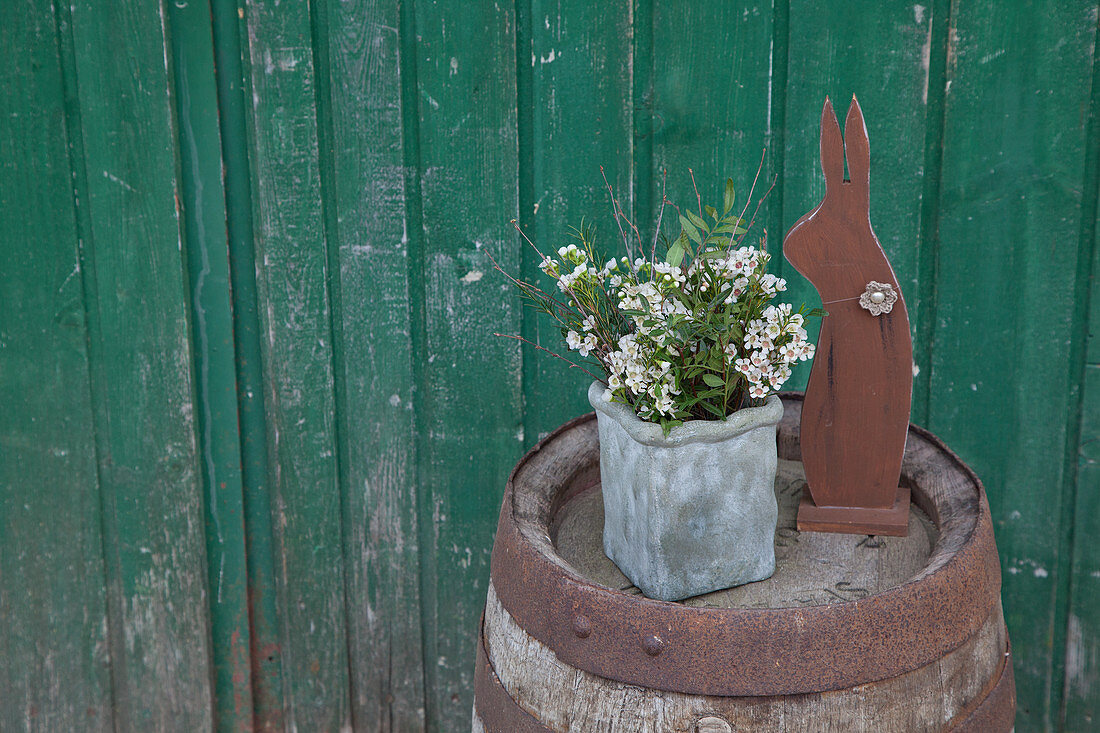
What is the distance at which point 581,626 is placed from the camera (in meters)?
1.08

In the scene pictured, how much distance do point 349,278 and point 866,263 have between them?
3.40ft

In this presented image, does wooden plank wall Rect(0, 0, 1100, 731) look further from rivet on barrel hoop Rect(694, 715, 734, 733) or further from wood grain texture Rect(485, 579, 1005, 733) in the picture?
rivet on barrel hoop Rect(694, 715, 734, 733)

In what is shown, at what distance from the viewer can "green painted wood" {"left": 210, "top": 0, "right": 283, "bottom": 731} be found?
1813mm

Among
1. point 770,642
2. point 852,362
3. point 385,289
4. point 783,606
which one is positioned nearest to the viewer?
point 770,642

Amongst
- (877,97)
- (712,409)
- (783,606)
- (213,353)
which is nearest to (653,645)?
(783,606)

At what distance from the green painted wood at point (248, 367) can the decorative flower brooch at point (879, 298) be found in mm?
1198

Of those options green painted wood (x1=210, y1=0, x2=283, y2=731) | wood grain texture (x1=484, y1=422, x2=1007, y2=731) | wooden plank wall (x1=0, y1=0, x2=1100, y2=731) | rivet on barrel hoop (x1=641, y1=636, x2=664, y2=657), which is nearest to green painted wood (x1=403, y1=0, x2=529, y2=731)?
wooden plank wall (x1=0, y1=0, x2=1100, y2=731)

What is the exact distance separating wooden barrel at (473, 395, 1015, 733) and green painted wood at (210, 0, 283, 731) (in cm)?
87

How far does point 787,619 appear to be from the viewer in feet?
3.34

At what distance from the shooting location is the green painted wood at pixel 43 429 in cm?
183

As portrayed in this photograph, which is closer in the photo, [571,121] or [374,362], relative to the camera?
[571,121]

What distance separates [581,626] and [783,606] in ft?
0.82

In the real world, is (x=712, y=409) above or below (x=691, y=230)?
below

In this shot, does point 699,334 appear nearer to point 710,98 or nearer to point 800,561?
point 800,561
